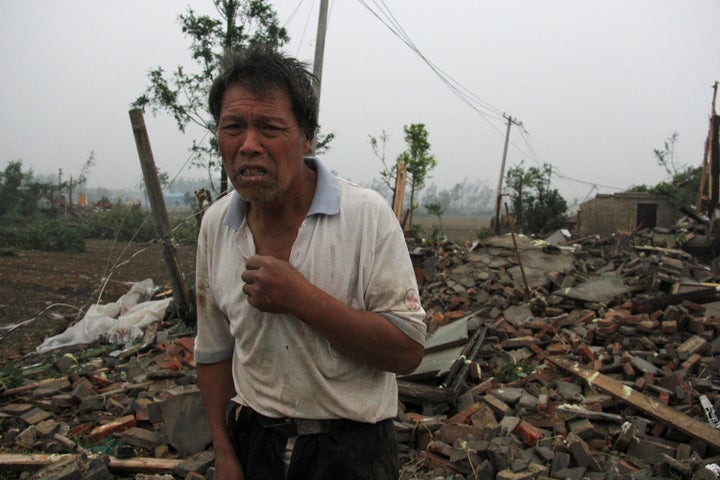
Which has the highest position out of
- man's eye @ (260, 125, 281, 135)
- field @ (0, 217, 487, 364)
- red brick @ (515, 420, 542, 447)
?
man's eye @ (260, 125, 281, 135)

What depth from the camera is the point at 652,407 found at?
4492 mm

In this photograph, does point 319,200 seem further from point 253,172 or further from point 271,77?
point 271,77

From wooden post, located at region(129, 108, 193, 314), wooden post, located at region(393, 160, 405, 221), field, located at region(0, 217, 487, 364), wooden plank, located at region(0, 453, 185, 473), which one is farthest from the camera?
wooden post, located at region(393, 160, 405, 221)

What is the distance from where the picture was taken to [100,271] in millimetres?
15438

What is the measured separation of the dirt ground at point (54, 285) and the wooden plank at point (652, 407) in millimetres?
5008

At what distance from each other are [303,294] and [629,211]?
2495 centimetres

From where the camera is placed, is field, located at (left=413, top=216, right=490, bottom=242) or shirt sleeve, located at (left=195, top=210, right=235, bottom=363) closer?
shirt sleeve, located at (left=195, top=210, right=235, bottom=363)

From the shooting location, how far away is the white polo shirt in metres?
A: 1.24

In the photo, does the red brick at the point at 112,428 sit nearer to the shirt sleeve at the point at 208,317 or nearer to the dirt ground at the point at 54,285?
the dirt ground at the point at 54,285

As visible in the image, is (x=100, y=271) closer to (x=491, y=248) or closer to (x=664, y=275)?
(x=491, y=248)

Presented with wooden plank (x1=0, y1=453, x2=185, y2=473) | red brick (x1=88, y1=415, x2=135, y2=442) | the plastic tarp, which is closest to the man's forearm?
wooden plank (x1=0, y1=453, x2=185, y2=473)

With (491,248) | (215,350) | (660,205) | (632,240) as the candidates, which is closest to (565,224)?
(660,205)

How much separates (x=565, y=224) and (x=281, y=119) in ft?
86.6

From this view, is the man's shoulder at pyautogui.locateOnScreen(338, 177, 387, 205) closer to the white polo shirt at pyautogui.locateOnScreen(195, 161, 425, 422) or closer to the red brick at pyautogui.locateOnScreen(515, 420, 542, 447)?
the white polo shirt at pyautogui.locateOnScreen(195, 161, 425, 422)
